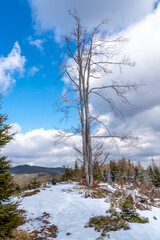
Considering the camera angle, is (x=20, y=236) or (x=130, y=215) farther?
(x=130, y=215)

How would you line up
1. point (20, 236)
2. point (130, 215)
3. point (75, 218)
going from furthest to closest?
point (75, 218)
point (130, 215)
point (20, 236)

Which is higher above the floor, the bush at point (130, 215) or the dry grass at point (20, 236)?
the bush at point (130, 215)

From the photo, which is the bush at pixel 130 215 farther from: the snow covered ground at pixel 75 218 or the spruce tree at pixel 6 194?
the spruce tree at pixel 6 194

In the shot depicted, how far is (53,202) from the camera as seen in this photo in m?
8.38

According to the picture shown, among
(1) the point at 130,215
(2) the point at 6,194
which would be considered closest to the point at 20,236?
(2) the point at 6,194

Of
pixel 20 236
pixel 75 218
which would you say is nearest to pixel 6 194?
pixel 20 236

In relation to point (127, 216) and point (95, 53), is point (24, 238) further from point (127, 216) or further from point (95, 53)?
point (95, 53)

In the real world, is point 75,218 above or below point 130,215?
below

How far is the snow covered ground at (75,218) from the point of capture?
189 inches

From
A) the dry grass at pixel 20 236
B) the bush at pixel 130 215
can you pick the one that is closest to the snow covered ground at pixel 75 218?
the bush at pixel 130 215

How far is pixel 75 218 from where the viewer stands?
6.27m

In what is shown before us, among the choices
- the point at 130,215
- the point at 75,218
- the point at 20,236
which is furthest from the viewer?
the point at 75,218

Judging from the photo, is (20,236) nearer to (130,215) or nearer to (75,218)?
(75,218)

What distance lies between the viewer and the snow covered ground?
4.80 m
